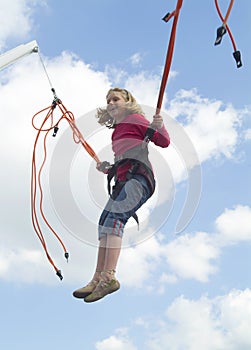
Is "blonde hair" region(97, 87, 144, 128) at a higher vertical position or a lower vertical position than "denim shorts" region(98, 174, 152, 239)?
higher

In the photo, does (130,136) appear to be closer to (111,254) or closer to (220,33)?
(111,254)

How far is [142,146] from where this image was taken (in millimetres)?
4711

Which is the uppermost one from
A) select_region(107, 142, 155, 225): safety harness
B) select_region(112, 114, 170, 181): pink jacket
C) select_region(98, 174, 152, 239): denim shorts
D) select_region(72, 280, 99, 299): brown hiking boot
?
select_region(112, 114, 170, 181): pink jacket

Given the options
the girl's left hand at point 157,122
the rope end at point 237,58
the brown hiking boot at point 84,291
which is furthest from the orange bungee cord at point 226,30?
the brown hiking boot at point 84,291

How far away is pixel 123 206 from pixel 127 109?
104cm

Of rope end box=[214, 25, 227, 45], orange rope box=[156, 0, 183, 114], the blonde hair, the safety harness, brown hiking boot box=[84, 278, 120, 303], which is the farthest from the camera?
the blonde hair

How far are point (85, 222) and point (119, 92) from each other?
1319 millimetres

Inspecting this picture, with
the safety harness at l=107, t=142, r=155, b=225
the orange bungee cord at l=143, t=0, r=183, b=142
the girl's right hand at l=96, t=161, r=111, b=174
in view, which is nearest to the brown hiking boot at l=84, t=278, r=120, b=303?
the safety harness at l=107, t=142, r=155, b=225

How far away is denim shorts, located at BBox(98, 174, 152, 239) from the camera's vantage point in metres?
4.52

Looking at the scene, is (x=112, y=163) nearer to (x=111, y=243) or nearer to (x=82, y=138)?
(x=82, y=138)

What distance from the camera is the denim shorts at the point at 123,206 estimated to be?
4.52 metres

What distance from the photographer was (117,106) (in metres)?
5.13

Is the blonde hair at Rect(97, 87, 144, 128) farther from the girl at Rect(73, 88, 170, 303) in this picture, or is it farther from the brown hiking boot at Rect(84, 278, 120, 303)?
the brown hiking boot at Rect(84, 278, 120, 303)

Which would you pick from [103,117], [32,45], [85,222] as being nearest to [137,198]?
[85,222]
